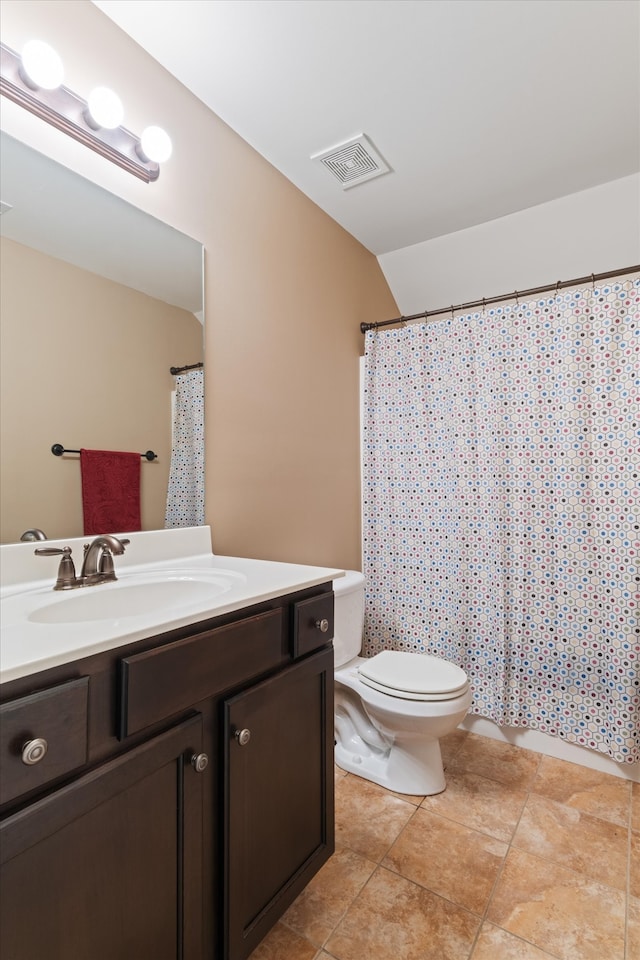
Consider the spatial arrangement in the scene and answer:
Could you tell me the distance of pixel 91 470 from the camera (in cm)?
131

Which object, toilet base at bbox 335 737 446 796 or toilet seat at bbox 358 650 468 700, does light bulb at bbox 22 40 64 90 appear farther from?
toilet base at bbox 335 737 446 796

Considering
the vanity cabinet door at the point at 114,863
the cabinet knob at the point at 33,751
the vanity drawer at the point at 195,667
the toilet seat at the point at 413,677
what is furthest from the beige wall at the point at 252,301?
the cabinet knob at the point at 33,751

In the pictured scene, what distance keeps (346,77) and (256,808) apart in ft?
6.80

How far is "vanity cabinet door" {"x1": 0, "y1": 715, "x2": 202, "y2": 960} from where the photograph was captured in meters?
0.64

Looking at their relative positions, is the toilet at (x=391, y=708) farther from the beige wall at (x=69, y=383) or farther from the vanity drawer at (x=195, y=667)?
the beige wall at (x=69, y=383)

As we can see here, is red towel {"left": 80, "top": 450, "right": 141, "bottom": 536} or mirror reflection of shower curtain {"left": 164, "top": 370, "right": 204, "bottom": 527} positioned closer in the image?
red towel {"left": 80, "top": 450, "right": 141, "bottom": 536}

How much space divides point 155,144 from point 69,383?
2.49 feet

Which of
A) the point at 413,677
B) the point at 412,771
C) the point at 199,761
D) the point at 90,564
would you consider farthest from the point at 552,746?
the point at 90,564

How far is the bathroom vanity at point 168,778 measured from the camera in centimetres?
66

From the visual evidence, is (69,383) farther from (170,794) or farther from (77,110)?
(170,794)

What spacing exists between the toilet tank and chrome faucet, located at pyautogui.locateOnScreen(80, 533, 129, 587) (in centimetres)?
90

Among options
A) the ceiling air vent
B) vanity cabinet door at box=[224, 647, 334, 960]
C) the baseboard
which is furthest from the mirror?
the baseboard

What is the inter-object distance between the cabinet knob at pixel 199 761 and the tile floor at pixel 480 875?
0.65 meters

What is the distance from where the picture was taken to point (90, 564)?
1188mm
